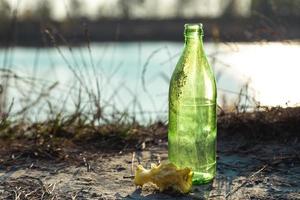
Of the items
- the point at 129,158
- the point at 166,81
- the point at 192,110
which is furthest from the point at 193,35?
the point at 166,81

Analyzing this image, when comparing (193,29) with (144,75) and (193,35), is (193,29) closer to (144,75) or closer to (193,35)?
(193,35)

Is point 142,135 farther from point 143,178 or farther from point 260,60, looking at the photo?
point 260,60

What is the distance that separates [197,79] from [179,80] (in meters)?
0.06

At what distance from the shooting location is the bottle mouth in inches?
63.9

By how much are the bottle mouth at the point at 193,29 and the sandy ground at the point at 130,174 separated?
50 centimetres

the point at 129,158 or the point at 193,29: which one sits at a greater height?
the point at 193,29

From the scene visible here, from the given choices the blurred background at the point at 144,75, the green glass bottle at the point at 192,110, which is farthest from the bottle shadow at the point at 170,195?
the blurred background at the point at 144,75

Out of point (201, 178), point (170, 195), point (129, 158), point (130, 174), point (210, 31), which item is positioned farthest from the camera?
point (210, 31)

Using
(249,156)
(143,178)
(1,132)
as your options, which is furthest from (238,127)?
(1,132)

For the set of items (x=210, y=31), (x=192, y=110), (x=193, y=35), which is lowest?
(x=192, y=110)

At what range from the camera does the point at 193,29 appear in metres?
1.64

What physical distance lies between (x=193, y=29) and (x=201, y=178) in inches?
19.6

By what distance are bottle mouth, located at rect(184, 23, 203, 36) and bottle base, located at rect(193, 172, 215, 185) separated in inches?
18.6

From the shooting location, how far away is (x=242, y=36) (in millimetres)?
2955
